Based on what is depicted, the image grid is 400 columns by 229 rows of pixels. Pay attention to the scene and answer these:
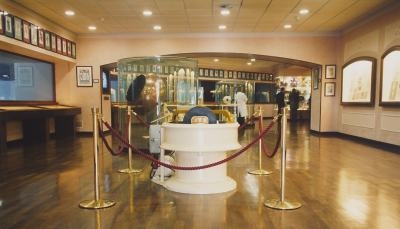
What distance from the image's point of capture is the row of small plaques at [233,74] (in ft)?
57.6

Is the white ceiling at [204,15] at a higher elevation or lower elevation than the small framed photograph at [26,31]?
higher

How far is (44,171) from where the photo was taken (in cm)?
504

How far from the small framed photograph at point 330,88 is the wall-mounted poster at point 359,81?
44 cm

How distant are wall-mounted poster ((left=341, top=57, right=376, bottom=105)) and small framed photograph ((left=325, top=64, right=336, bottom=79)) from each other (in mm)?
425

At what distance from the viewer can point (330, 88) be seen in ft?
33.7

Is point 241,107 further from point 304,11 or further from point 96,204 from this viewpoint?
point 96,204

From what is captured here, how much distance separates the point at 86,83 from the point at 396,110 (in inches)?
351

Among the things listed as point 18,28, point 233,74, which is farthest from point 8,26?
point 233,74

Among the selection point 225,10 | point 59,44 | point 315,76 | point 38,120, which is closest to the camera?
point 225,10

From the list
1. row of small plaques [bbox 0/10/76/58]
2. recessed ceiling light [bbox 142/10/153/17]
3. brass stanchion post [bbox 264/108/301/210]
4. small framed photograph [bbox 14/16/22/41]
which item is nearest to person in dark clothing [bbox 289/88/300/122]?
recessed ceiling light [bbox 142/10/153/17]

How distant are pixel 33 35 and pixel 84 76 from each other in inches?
109

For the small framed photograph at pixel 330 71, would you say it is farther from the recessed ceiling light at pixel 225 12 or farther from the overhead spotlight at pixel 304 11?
the recessed ceiling light at pixel 225 12

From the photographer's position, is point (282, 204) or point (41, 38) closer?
point (282, 204)

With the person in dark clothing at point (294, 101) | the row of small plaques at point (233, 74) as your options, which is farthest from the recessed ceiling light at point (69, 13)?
the person in dark clothing at point (294, 101)
